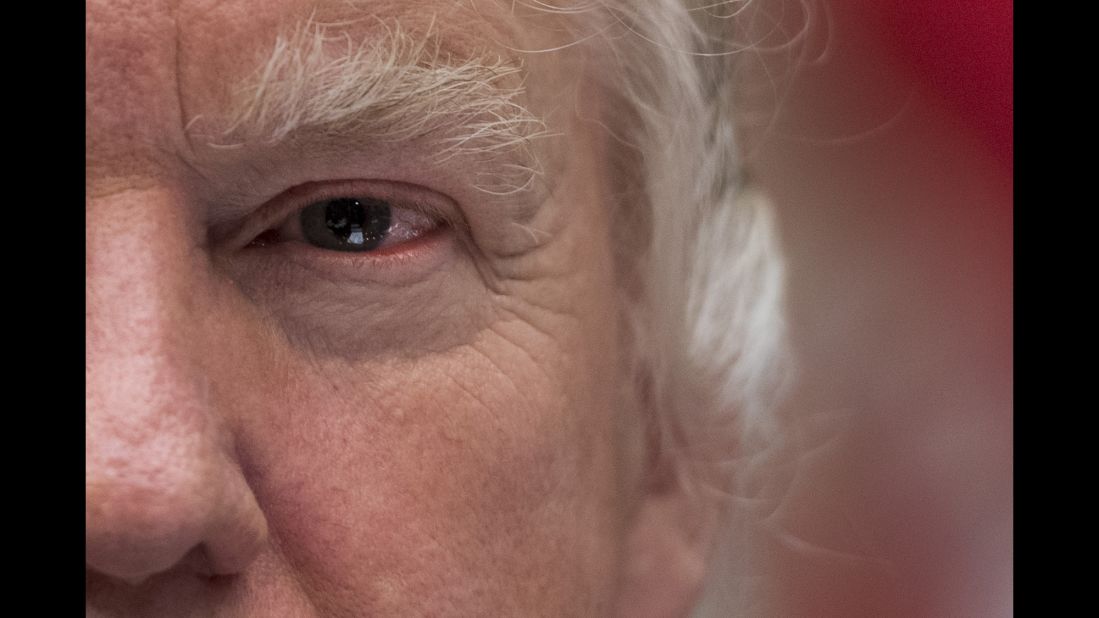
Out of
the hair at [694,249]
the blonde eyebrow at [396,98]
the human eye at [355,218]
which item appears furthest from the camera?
the hair at [694,249]

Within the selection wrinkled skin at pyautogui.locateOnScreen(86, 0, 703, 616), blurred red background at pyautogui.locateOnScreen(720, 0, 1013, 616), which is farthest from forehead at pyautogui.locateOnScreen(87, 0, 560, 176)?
blurred red background at pyautogui.locateOnScreen(720, 0, 1013, 616)

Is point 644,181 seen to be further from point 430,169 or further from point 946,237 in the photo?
point 946,237

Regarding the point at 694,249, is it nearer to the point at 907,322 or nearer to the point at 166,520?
the point at 166,520

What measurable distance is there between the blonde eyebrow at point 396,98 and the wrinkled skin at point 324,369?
0.02 meters

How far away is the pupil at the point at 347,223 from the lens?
1234mm

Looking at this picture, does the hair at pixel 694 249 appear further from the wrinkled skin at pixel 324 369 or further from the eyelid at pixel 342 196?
the eyelid at pixel 342 196

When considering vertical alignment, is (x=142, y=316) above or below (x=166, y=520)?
above

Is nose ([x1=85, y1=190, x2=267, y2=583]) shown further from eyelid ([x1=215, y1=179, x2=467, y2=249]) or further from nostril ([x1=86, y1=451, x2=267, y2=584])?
eyelid ([x1=215, y1=179, x2=467, y2=249])

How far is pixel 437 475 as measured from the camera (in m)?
1.22

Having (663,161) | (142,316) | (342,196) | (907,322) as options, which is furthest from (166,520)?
(907,322)

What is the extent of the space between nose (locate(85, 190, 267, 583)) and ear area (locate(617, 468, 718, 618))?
0.72m

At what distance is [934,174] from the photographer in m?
2.82

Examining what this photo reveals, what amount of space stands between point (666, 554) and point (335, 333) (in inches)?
27.6

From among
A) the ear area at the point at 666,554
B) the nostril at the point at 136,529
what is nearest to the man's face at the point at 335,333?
the nostril at the point at 136,529
